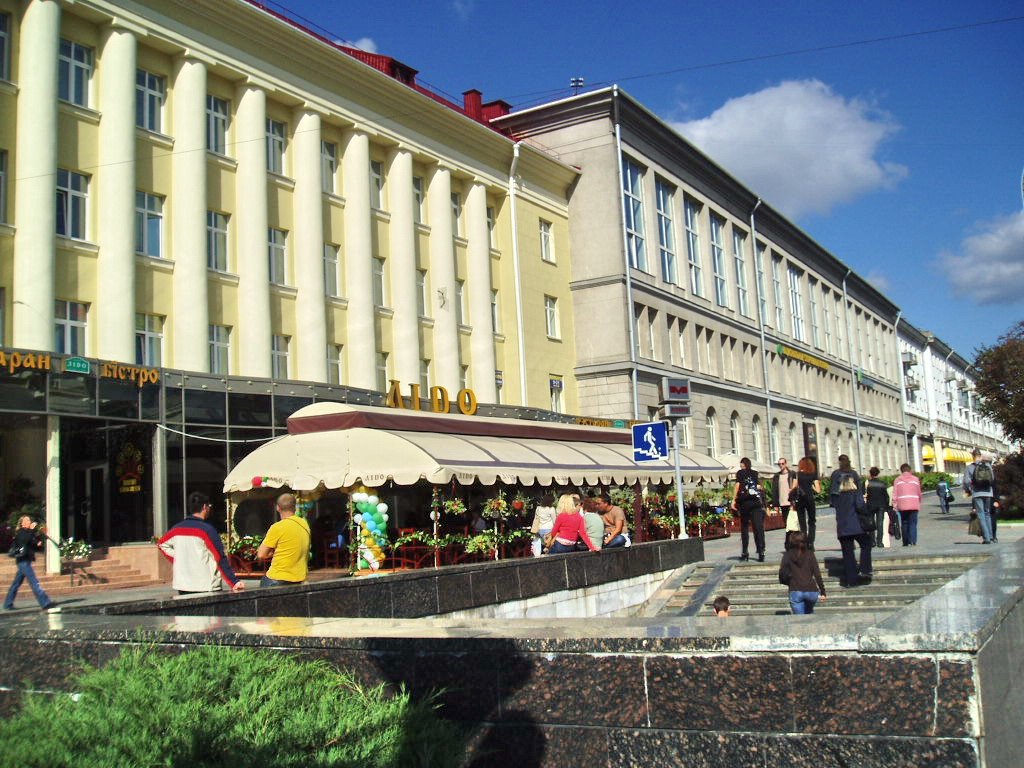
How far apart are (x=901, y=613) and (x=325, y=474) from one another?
15.9 m

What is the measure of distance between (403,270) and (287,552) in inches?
941

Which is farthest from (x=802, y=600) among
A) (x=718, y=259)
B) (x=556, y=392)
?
(x=718, y=259)

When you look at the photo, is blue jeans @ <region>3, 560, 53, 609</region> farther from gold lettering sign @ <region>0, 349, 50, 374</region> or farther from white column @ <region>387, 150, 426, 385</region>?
white column @ <region>387, 150, 426, 385</region>

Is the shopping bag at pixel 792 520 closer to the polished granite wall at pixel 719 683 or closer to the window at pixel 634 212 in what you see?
the polished granite wall at pixel 719 683

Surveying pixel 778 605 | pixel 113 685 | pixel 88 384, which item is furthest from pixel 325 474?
pixel 113 685

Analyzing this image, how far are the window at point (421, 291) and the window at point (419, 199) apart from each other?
182 cm

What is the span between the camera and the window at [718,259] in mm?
53812

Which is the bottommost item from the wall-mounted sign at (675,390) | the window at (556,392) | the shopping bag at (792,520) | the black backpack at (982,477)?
the shopping bag at (792,520)

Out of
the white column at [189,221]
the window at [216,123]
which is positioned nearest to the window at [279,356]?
the white column at [189,221]

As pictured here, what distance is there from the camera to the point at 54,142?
2305 cm

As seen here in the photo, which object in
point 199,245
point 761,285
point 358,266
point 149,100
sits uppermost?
point 761,285

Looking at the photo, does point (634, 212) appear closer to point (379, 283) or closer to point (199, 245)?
point (379, 283)

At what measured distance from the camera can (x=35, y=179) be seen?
888 inches

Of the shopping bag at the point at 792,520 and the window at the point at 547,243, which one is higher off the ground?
the window at the point at 547,243
